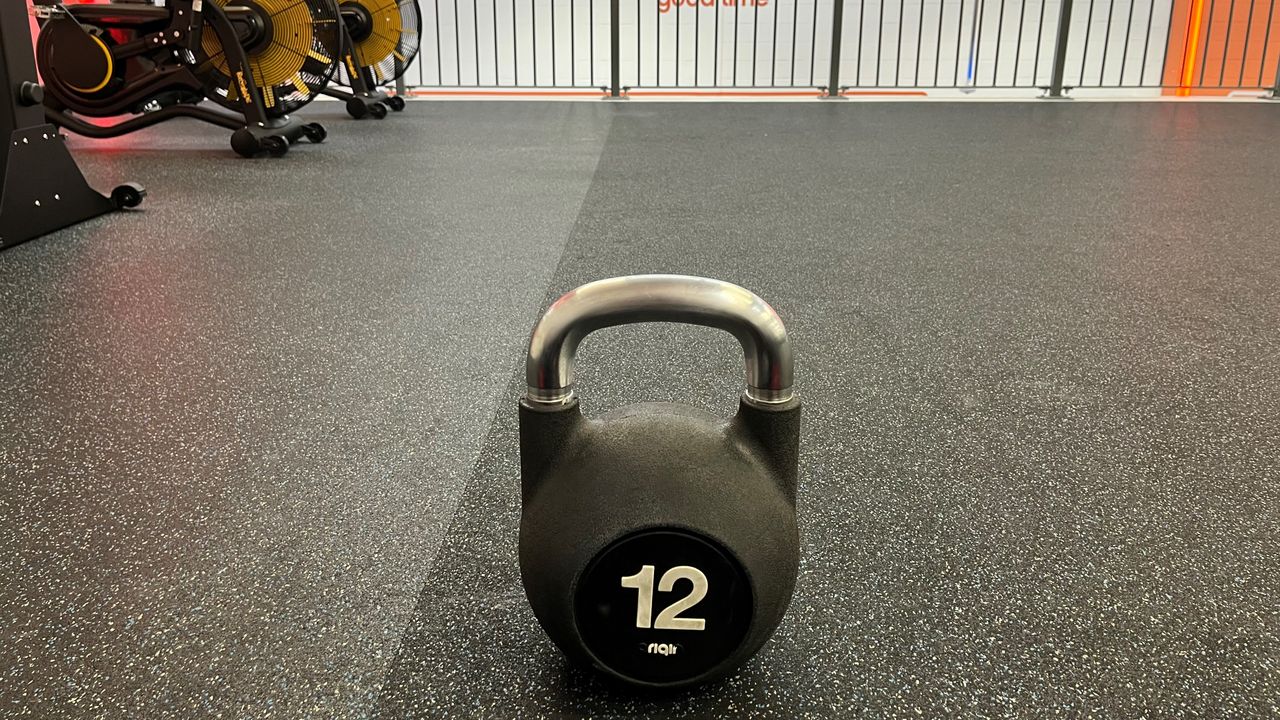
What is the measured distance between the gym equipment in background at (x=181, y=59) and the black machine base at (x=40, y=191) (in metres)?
1.16

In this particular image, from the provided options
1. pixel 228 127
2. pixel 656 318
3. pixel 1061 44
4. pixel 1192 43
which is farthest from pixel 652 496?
pixel 1192 43

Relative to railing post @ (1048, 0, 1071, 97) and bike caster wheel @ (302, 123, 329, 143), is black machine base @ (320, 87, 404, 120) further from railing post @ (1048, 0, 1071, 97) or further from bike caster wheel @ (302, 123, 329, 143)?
railing post @ (1048, 0, 1071, 97)

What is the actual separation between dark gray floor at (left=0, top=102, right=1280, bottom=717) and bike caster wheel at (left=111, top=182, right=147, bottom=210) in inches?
5.1

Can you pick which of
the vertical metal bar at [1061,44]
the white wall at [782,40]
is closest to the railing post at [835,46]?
the vertical metal bar at [1061,44]

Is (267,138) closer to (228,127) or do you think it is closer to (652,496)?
(228,127)

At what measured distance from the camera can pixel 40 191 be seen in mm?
2609

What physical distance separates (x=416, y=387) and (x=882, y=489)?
0.75 metres

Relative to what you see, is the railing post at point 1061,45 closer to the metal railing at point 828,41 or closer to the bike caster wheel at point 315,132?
the metal railing at point 828,41

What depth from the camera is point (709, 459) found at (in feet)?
2.46

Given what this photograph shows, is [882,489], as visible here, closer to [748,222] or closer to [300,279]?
[300,279]

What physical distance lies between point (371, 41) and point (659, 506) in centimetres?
506

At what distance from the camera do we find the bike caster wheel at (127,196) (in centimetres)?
290

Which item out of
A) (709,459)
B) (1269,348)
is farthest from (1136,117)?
(709,459)

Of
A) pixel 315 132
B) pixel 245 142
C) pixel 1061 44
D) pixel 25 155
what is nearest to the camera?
pixel 25 155
